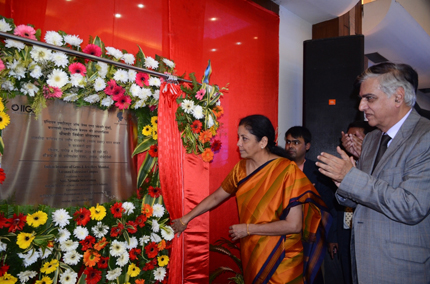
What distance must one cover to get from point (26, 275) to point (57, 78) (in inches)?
44.8

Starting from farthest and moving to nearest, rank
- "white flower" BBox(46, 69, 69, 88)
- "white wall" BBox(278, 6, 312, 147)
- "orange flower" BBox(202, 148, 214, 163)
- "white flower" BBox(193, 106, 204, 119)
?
"white wall" BBox(278, 6, 312, 147) < "orange flower" BBox(202, 148, 214, 163) < "white flower" BBox(193, 106, 204, 119) < "white flower" BBox(46, 69, 69, 88)

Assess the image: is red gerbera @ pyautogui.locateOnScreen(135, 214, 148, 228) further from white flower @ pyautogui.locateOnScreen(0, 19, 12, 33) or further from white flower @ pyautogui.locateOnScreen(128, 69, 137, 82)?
white flower @ pyautogui.locateOnScreen(0, 19, 12, 33)

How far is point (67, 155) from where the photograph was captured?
1.96 meters

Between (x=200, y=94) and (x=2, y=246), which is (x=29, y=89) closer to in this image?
(x=2, y=246)

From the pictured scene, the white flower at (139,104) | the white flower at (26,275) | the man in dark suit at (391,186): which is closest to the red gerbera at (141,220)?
the white flower at (26,275)

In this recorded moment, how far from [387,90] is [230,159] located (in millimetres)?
1916

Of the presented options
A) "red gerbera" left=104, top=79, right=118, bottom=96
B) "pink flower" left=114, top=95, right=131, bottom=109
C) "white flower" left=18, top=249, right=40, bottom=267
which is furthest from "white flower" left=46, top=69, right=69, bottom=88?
"white flower" left=18, top=249, right=40, bottom=267

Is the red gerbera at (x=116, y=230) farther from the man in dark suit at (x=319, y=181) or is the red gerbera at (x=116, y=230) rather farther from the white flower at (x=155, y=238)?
the man in dark suit at (x=319, y=181)

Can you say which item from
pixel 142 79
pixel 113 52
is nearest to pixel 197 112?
pixel 142 79

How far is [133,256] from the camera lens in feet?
7.10

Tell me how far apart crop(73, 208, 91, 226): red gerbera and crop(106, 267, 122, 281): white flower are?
386mm

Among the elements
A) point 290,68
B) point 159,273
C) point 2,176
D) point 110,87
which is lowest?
point 159,273

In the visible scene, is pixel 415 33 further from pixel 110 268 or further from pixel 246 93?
pixel 110 268

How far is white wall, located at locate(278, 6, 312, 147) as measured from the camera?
4.12 metres
